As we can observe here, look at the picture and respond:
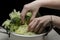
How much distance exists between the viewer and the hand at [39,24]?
679mm

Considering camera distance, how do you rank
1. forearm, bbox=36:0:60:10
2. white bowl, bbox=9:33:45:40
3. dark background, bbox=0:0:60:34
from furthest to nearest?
dark background, bbox=0:0:60:34 < forearm, bbox=36:0:60:10 < white bowl, bbox=9:33:45:40

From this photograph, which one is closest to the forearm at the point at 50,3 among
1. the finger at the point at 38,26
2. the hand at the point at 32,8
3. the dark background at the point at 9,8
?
the hand at the point at 32,8

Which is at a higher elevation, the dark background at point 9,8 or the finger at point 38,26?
the dark background at point 9,8

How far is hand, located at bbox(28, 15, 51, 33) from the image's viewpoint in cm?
68

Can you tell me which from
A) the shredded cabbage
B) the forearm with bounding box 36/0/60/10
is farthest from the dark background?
the shredded cabbage

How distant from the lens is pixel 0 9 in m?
1.12

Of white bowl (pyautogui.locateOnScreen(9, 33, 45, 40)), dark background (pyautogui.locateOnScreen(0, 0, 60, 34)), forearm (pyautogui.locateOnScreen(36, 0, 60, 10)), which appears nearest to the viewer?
white bowl (pyautogui.locateOnScreen(9, 33, 45, 40))

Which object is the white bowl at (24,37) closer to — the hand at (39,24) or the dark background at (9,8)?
the hand at (39,24)

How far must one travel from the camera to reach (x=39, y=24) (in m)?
0.69

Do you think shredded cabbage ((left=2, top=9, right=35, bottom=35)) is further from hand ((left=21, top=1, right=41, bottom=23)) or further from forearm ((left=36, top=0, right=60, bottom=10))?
forearm ((left=36, top=0, right=60, bottom=10))

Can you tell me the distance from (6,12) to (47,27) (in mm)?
516

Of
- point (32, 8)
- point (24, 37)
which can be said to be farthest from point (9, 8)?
point (24, 37)

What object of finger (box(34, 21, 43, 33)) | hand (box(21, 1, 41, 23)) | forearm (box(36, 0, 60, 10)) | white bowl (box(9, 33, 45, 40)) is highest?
forearm (box(36, 0, 60, 10))

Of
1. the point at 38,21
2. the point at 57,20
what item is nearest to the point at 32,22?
the point at 38,21
